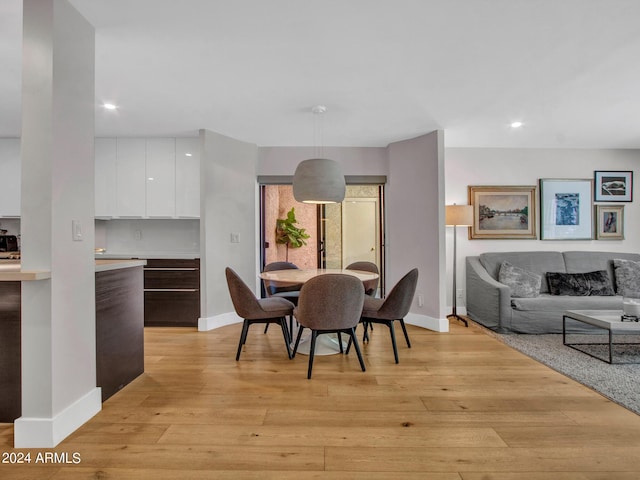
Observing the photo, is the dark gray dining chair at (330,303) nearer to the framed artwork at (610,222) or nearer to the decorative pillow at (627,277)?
the decorative pillow at (627,277)

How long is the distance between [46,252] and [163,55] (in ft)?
5.18

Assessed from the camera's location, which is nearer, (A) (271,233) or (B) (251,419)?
(B) (251,419)

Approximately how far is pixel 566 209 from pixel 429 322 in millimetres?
2648

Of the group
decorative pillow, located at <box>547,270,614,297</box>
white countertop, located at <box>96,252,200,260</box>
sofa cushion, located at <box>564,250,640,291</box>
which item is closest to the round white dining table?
white countertop, located at <box>96,252,200,260</box>

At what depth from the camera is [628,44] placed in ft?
7.93

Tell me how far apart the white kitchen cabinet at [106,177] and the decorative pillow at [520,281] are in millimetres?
4872

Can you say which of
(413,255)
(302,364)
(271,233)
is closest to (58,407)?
(302,364)

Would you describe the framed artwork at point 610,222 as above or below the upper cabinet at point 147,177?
below

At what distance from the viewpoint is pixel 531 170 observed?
5059 mm

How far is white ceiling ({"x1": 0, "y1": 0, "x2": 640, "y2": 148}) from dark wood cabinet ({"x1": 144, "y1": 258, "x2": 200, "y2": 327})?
5.23 feet

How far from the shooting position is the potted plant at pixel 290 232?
6953 millimetres

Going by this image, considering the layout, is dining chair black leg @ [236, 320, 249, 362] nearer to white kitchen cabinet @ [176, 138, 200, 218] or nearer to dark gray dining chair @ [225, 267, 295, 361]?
dark gray dining chair @ [225, 267, 295, 361]

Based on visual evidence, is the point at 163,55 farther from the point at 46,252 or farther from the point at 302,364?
the point at 302,364

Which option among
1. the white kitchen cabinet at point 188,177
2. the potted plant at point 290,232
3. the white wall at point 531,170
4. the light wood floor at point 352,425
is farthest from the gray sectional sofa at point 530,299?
the white kitchen cabinet at point 188,177
